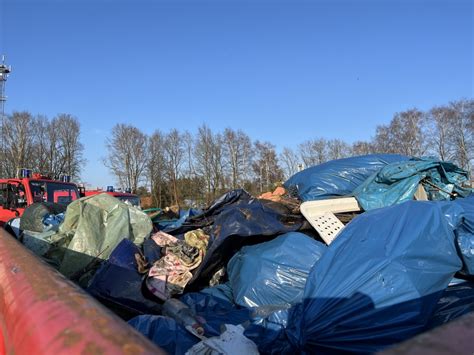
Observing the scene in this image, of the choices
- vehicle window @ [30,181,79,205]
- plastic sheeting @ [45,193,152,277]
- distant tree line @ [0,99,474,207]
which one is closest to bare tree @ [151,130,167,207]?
distant tree line @ [0,99,474,207]

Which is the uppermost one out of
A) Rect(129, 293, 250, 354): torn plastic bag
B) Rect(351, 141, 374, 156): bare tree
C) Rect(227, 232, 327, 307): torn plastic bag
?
Rect(351, 141, 374, 156): bare tree

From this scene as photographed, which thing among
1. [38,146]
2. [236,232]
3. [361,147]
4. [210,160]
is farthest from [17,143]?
[236,232]

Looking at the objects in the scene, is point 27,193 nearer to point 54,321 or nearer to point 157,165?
point 54,321

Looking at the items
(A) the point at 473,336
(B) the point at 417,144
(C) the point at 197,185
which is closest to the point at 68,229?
(A) the point at 473,336

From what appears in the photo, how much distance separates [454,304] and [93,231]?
3253mm

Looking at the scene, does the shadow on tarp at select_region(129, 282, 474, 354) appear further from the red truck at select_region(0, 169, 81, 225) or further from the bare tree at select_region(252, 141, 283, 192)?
the bare tree at select_region(252, 141, 283, 192)

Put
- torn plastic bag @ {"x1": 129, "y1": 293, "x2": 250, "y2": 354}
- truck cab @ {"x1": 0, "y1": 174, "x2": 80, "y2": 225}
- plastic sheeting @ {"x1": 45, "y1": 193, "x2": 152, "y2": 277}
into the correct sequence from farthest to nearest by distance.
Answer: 1. truck cab @ {"x1": 0, "y1": 174, "x2": 80, "y2": 225}
2. plastic sheeting @ {"x1": 45, "y1": 193, "x2": 152, "y2": 277}
3. torn plastic bag @ {"x1": 129, "y1": 293, "x2": 250, "y2": 354}

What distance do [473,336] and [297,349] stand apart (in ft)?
6.04

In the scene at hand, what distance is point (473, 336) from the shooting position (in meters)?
0.63

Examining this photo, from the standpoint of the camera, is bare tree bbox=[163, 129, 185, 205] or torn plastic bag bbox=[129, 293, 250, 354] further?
bare tree bbox=[163, 129, 185, 205]

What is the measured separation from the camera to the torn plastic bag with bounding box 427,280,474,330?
2496 millimetres

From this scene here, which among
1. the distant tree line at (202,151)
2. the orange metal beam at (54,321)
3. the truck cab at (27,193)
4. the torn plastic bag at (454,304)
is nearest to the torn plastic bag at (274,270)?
the torn plastic bag at (454,304)

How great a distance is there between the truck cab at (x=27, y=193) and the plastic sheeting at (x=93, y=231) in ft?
11.7

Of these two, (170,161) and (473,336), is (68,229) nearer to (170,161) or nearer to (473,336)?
(473,336)
